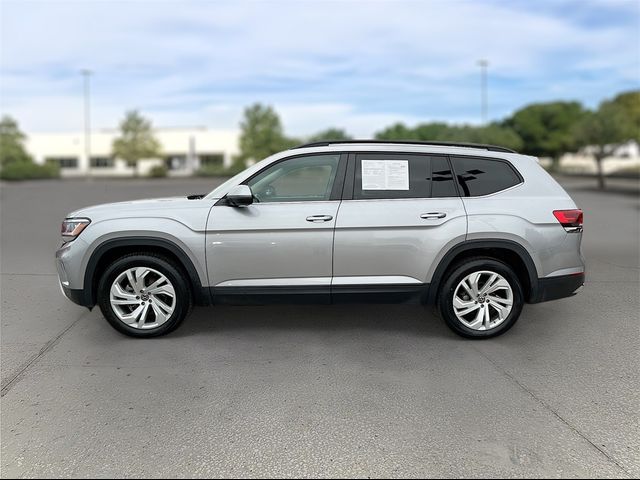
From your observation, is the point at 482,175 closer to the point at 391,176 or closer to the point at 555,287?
the point at 391,176

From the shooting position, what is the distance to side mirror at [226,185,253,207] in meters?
4.96

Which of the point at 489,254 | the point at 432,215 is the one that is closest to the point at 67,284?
the point at 432,215

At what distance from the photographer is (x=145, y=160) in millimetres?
73062

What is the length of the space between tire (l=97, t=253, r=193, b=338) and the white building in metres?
68.6

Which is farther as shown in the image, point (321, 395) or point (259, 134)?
point (259, 134)

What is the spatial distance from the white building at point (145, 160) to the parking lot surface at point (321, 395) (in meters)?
68.8

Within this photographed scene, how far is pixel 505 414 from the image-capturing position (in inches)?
147

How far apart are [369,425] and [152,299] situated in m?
2.57

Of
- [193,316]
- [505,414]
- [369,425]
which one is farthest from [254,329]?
[505,414]

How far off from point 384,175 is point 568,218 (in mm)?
1708

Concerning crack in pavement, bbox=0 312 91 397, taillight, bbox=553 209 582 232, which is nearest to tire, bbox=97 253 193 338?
crack in pavement, bbox=0 312 91 397

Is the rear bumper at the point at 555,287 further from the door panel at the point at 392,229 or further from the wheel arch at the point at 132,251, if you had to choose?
the wheel arch at the point at 132,251

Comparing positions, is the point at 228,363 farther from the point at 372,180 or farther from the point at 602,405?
the point at 602,405

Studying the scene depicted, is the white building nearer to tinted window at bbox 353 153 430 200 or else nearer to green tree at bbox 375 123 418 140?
green tree at bbox 375 123 418 140
